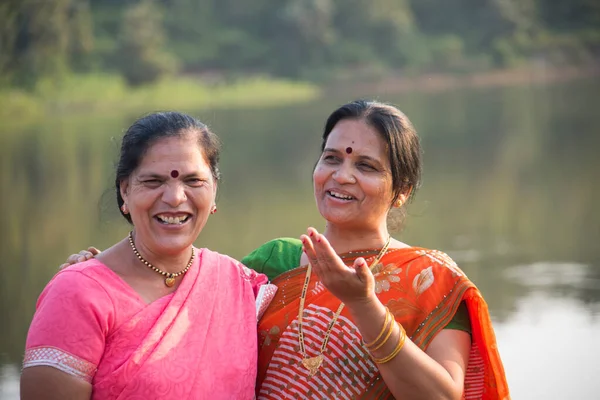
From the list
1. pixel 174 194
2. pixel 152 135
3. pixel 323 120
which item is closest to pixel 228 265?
pixel 174 194

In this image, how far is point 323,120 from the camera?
63.8ft

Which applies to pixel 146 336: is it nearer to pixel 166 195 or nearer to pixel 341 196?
pixel 166 195

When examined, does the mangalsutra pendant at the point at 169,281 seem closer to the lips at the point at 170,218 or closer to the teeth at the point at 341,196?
the lips at the point at 170,218

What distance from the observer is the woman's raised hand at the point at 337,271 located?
206cm

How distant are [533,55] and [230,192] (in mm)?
22419

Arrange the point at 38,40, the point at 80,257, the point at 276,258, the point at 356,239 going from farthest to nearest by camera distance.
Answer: the point at 38,40
the point at 276,258
the point at 356,239
the point at 80,257

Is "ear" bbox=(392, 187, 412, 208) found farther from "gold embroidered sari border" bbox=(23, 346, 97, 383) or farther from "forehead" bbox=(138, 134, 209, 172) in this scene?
"gold embroidered sari border" bbox=(23, 346, 97, 383)

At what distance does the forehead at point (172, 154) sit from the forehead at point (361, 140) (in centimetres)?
43

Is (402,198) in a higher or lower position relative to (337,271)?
higher

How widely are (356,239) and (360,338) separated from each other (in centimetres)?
31

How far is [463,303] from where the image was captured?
2.45m

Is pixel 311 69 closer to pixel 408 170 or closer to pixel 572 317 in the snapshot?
pixel 572 317

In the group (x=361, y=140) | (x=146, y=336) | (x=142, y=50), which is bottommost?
(x=146, y=336)

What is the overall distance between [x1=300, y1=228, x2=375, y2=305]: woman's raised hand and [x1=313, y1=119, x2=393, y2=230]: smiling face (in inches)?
16.3
